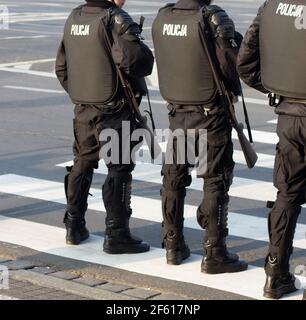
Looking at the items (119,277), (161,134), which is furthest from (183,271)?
(161,134)

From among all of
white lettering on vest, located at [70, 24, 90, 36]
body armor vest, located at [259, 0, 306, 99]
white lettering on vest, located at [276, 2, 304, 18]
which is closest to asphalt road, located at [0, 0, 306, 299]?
body armor vest, located at [259, 0, 306, 99]

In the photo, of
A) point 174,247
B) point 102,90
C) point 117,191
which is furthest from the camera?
point 117,191

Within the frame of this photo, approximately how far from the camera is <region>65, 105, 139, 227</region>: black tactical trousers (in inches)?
313

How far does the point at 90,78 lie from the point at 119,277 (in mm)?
1505

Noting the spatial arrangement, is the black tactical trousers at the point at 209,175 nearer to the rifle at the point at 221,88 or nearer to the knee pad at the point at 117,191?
the rifle at the point at 221,88

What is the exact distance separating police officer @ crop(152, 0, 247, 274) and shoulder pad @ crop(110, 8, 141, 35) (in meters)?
0.15

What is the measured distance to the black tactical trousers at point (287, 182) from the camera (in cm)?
674

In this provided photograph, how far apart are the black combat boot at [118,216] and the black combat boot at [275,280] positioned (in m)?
1.44

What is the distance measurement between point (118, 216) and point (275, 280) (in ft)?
5.21

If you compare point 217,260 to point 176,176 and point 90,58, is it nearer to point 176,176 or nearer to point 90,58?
point 176,176

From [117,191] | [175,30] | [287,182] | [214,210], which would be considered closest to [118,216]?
[117,191]

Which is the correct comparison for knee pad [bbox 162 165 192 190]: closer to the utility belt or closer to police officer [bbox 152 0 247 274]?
police officer [bbox 152 0 247 274]

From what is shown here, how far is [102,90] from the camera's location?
25.9 ft

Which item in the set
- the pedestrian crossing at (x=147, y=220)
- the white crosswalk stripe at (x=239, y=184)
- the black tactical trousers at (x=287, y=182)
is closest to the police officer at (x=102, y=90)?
the pedestrian crossing at (x=147, y=220)
